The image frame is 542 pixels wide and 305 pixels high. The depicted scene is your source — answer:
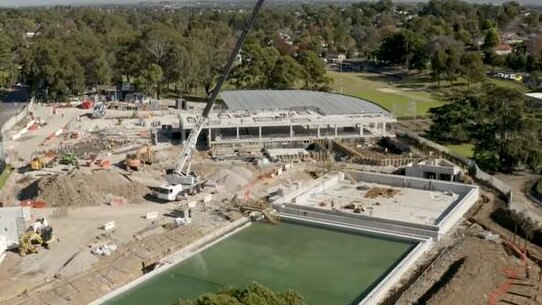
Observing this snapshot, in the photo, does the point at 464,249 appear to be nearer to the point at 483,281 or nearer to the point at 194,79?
the point at 483,281

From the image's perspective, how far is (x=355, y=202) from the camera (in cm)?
3058

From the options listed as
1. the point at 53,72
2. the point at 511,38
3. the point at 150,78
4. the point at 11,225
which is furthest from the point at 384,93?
the point at 511,38

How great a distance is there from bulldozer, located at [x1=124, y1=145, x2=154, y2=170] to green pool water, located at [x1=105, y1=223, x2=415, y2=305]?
10.9m

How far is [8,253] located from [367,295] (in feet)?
48.1

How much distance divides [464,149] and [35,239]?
29.8 metres

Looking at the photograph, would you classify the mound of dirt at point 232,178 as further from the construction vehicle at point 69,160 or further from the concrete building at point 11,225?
the concrete building at point 11,225

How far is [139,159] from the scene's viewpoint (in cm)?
3703

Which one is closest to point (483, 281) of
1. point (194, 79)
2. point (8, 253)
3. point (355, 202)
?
point (355, 202)

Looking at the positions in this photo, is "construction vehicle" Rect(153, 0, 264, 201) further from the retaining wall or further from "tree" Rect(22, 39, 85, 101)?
"tree" Rect(22, 39, 85, 101)

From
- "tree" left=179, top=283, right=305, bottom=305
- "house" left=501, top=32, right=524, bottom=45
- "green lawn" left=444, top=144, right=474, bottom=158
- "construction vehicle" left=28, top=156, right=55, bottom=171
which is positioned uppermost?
"house" left=501, top=32, right=524, bottom=45

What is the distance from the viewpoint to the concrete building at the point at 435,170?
111ft

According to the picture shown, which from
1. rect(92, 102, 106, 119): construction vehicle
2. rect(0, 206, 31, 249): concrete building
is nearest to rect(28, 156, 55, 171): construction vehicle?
rect(0, 206, 31, 249): concrete building

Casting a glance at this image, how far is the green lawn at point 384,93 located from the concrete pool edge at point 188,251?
30606 mm

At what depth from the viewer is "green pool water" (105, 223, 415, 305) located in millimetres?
21750
